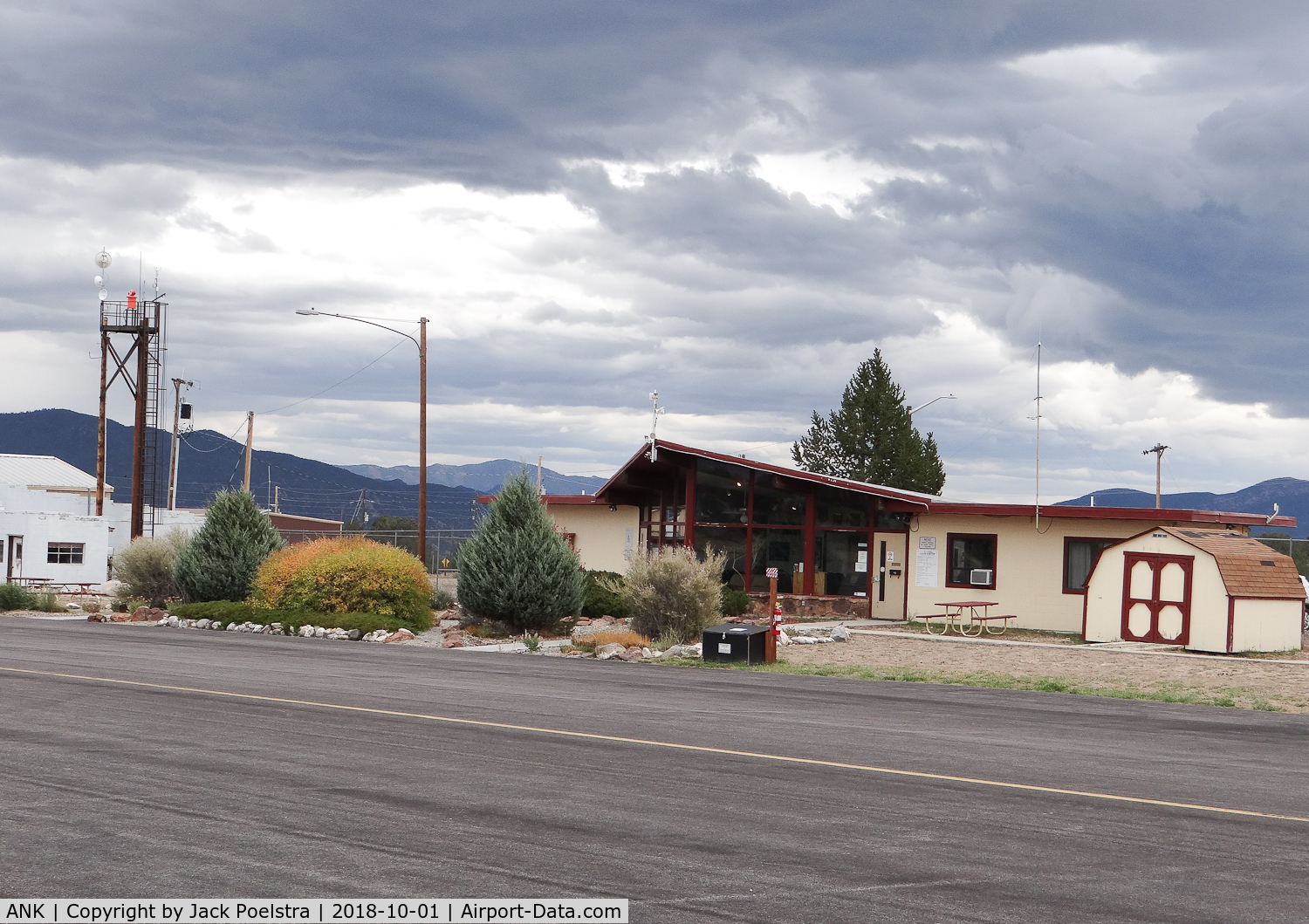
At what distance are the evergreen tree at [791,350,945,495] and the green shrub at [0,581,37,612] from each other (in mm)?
33207

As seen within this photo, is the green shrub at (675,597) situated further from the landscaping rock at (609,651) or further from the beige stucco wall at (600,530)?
the beige stucco wall at (600,530)

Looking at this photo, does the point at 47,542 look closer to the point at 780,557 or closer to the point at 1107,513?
the point at 780,557

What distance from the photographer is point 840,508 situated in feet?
113

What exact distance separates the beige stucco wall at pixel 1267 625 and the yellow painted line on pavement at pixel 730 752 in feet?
59.2

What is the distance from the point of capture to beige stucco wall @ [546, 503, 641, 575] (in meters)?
39.6

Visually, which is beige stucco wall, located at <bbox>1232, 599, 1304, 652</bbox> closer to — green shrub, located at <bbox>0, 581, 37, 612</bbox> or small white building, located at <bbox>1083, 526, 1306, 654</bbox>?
small white building, located at <bbox>1083, 526, 1306, 654</bbox>

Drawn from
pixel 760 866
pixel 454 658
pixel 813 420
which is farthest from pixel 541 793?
pixel 813 420

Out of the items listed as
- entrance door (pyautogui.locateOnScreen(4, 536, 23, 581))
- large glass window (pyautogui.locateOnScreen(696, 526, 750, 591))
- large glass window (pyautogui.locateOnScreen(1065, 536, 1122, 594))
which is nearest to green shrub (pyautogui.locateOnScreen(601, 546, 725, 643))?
large glass window (pyautogui.locateOnScreen(696, 526, 750, 591))

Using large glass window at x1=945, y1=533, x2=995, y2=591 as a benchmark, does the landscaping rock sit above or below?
below

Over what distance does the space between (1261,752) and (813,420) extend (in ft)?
157

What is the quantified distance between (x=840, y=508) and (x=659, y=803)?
25896mm

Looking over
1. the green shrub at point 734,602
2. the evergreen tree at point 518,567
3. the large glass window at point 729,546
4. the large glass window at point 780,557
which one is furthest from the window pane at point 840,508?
the evergreen tree at point 518,567

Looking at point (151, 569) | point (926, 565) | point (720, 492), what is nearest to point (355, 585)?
point (151, 569)

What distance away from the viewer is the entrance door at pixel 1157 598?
26.8 meters
